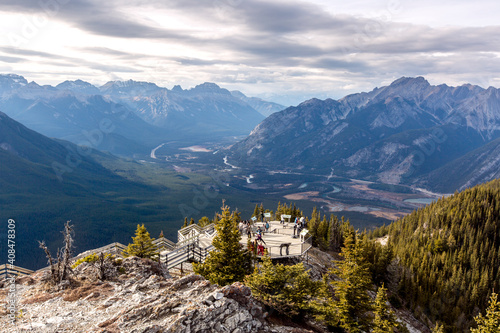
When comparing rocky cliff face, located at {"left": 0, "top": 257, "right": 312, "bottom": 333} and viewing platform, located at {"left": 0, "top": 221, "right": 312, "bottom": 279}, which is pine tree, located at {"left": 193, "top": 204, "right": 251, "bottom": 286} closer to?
viewing platform, located at {"left": 0, "top": 221, "right": 312, "bottom": 279}

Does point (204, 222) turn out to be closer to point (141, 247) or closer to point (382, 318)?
point (141, 247)

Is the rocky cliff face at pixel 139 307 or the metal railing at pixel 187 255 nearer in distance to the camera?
the rocky cliff face at pixel 139 307

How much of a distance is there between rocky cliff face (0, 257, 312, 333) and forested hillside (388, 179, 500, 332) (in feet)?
213

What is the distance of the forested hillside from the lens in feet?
243

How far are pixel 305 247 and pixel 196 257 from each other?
16.2 meters

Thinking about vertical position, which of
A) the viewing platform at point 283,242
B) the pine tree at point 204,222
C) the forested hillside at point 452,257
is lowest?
the forested hillside at point 452,257

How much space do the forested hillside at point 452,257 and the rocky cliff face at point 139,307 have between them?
213 ft

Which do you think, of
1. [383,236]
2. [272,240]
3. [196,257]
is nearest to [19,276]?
[196,257]

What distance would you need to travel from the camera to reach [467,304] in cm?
7750

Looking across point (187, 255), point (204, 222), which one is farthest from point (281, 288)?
point (204, 222)

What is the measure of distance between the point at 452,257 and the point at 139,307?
96.3m

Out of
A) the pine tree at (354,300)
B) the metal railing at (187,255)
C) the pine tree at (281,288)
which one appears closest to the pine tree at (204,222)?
the metal railing at (187,255)

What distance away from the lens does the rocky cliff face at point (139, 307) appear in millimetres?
21031

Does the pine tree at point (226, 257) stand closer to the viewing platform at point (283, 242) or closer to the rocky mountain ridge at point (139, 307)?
the rocky mountain ridge at point (139, 307)
